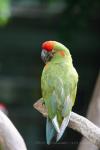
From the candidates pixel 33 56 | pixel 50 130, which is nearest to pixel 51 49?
pixel 50 130

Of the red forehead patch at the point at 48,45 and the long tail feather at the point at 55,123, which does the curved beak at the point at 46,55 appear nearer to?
the red forehead patch at the point at 48,45

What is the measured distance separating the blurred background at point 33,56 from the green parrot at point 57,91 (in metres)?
2.90

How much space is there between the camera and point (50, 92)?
6.93 ft

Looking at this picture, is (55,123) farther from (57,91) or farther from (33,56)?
(33,56)

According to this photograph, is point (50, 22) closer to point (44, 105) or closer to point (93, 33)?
point (93, 33)

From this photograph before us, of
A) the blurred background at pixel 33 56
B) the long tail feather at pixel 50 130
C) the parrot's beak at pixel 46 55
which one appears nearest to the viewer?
the long tail feather at pixel 50 130

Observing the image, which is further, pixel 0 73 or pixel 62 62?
pixel 0 73

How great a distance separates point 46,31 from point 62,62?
10.7 ft

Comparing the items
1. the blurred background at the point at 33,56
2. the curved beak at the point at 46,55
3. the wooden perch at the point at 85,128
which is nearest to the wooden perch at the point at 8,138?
the wooden perch at the point at 85,128

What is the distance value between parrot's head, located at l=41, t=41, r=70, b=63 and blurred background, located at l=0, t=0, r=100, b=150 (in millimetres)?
2868

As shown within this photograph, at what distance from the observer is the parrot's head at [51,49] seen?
215cm

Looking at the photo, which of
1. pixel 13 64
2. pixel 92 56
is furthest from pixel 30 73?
pixel 92 56

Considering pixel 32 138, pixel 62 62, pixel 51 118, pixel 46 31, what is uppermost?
pixel 62 62

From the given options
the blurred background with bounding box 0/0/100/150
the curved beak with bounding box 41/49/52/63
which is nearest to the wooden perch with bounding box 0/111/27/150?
the curved beak with bounding box 41/49/52/63
